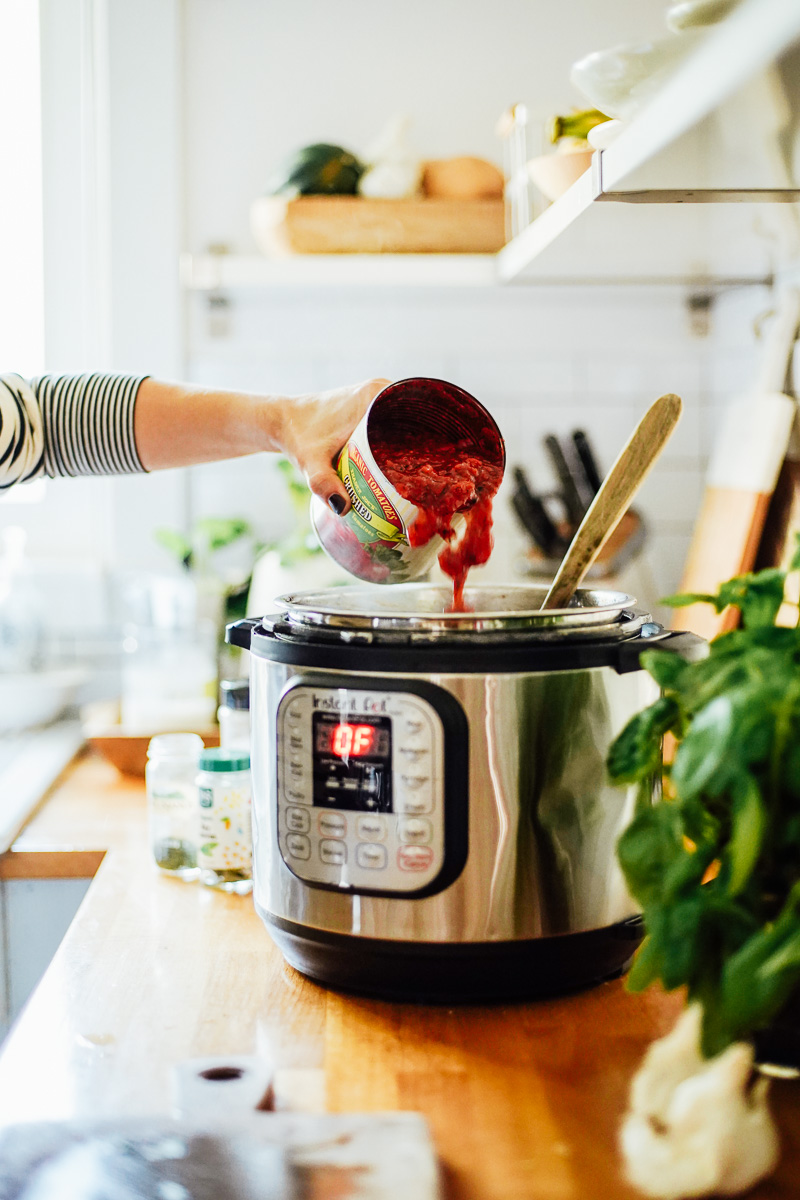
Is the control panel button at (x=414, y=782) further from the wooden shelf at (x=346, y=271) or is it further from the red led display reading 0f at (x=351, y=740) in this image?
the wooden shelf at (x=346, y=271)

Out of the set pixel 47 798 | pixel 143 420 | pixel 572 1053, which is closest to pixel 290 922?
pixel 572 1053

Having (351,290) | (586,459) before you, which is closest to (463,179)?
(351,290)

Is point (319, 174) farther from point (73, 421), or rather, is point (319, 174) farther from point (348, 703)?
point (348, 703)

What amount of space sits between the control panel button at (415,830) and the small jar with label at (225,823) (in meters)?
0.32

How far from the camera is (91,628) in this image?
1.84 meters

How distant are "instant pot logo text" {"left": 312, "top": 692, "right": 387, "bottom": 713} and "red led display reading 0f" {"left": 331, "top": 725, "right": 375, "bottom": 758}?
0.4 inches

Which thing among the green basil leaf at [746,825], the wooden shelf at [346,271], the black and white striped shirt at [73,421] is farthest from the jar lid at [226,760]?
the wooden shelf at [346,271]

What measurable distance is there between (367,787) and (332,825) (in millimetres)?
36

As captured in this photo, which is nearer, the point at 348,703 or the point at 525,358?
the point at 348,703

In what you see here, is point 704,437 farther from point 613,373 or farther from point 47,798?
point 47,798

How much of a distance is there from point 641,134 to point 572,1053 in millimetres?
598

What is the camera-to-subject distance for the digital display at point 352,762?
70 centimetres

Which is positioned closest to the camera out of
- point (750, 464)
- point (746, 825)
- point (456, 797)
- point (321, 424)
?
point (746, 825)

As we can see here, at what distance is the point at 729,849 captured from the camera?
20.6 inches
